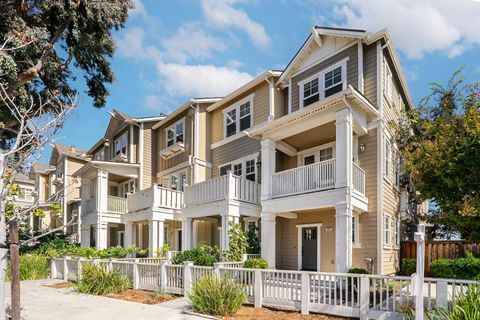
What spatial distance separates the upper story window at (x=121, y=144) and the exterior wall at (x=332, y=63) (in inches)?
450

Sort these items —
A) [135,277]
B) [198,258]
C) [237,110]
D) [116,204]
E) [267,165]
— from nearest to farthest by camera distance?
[135,277], [198,258], [267,165], [237,110], [116,204]

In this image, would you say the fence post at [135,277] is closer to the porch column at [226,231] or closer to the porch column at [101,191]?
the porch column at [226,231]

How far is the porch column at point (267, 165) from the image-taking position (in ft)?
44.7

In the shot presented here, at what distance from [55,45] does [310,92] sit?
28.6ft

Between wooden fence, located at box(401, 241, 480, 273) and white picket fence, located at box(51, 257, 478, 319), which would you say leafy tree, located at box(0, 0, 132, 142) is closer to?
white picket fence, located at box(51, 257, 478, 319)

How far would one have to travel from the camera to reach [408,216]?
16203mm

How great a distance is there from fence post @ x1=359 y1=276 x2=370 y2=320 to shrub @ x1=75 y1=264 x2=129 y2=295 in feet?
23.4

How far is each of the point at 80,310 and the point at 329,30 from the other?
11625 millimetres

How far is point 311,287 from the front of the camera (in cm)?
948

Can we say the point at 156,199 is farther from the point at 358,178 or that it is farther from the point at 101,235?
the point at 358,178

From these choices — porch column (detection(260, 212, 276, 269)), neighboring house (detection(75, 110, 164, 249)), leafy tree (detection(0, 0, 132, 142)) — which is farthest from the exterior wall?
neighboring house (detection(75, 110, 164, 249))

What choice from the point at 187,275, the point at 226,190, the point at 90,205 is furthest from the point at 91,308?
the point at 90,205

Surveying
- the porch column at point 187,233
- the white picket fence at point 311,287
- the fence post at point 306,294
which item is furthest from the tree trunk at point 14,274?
the porch column at point 187,233

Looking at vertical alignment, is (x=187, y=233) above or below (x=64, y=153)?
below
